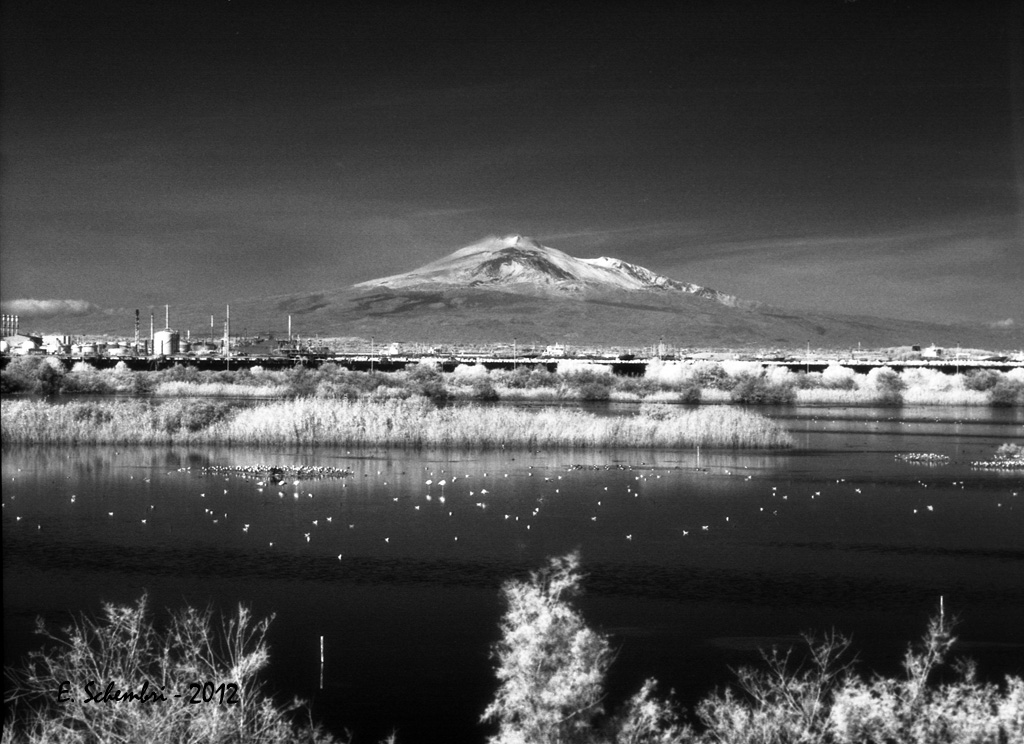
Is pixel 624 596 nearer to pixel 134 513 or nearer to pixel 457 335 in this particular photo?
pixel 134 513

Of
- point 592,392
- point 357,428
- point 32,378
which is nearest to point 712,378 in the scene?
point 592,392

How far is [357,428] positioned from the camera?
3216 cm

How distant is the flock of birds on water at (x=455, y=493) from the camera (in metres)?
19.7

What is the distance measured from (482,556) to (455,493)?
18.9 feet

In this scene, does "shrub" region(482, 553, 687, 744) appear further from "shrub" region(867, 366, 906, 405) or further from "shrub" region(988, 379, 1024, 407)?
"shrub" region(988, 379, 1024, 407)

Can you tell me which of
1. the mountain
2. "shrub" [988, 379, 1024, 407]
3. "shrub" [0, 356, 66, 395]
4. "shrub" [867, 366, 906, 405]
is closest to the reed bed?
"shrub" [0, 356, 66, 395]

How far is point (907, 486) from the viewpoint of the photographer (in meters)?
25.2

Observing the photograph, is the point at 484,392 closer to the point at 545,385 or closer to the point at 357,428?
the point at 545,385

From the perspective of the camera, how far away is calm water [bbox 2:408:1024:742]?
41.5 ft

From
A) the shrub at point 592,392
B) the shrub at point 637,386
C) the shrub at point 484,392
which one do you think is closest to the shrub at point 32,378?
the shrub at point 484,392

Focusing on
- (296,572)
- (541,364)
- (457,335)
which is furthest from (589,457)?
(457,335)

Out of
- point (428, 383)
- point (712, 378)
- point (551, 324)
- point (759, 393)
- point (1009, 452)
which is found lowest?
point (1009, 452)

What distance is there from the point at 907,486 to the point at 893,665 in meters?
13.4

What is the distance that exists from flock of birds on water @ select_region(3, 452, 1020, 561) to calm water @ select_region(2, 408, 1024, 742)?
3.7 inches
